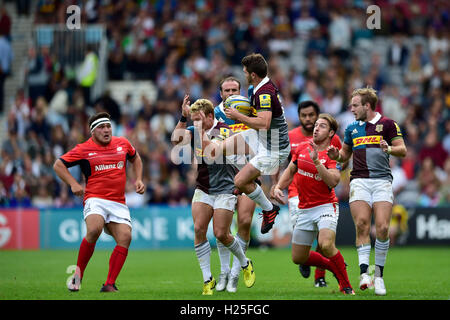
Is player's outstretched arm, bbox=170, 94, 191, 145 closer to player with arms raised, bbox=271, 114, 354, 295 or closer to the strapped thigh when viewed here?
player with arms raised, bbox=271, 114, 354, 295

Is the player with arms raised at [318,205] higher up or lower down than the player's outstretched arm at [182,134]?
lower down

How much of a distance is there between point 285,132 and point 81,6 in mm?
18859

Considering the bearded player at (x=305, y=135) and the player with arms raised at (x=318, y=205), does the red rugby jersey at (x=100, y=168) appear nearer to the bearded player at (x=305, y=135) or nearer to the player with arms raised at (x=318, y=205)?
the player with arms raised at (x=318, y=205)

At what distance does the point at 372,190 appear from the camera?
11266 millimetres

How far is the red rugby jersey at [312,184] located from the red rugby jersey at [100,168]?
255 centimetres

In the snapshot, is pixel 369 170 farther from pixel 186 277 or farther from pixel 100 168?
pixel 186 277

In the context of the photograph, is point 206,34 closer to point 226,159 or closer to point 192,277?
point 192,277

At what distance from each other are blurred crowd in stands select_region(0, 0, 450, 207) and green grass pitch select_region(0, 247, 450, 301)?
2768mm

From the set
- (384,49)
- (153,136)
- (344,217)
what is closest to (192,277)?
(344,217)

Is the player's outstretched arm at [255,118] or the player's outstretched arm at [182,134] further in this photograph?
the player's outstretched arm at [182,134]

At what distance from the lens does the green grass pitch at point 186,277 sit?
10.8 metres

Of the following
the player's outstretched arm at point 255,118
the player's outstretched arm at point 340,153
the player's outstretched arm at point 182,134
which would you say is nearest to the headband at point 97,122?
the player's outstretched arm at point 182,134

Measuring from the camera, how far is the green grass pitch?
10.8 m

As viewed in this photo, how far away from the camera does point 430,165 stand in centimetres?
2262
